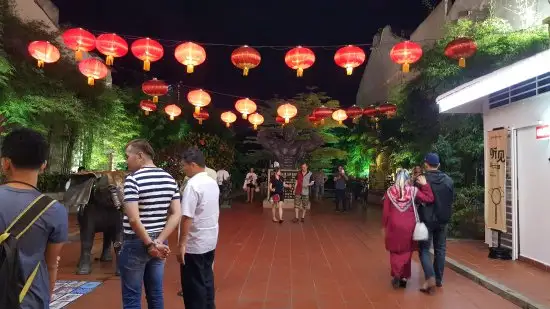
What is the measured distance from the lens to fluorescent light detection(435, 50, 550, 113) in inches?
254

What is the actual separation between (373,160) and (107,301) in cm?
2286

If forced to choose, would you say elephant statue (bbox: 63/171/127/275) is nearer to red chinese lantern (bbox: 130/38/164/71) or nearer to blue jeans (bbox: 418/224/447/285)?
red chinese lantern (bbox: 130/38/164/71)

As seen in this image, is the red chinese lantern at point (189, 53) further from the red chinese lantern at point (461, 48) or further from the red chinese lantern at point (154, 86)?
the red chinese lantern at point (461, 48)

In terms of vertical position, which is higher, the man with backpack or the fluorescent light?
the fluorescent light

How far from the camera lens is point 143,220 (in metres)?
3.78

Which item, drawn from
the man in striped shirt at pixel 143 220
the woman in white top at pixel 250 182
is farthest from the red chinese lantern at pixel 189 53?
the woman in white top at pixel 250 182

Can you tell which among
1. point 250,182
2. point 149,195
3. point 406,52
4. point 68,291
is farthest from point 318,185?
point 149,195

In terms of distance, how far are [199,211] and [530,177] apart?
6295 mm

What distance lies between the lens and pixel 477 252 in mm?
9086

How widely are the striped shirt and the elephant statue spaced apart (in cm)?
317

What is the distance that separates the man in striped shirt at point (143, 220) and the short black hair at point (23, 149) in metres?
1.35

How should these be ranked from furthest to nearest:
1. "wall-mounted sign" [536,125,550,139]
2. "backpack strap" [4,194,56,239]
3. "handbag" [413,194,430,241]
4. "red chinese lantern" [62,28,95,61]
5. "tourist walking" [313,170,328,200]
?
"tourist walking" [313,170,328,200], "red chinese lantern" [62,28,95,61], "wall-mounted sign" [536,125,550,139], "handbag" [413,194,430,241], "backpack strap" [4,194,56,239]

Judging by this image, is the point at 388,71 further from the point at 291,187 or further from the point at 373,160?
the point at 291,187

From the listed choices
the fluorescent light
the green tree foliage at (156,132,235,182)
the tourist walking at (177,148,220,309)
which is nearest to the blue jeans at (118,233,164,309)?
the tourist walking at (177,148,220,309)
